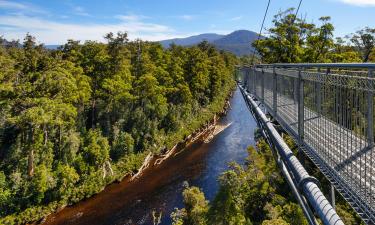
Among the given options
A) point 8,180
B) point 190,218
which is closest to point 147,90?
point 8,180

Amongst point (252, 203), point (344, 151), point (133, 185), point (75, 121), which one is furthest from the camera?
point (75, 121)

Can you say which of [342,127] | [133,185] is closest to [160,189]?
[133,185]

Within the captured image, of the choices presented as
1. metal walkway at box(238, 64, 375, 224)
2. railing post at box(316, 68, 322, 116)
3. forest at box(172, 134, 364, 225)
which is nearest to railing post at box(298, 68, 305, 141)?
metal walkway at box(238, 64, 375, 224)

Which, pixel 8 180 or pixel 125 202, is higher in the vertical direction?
pixel 8 180

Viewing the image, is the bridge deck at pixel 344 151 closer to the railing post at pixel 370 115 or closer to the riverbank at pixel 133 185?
the railing post at pixel 370 115

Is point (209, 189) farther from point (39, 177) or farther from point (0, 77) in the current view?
point (0, 77)

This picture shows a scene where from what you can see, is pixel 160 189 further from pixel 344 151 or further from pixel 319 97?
pixel 344 151
